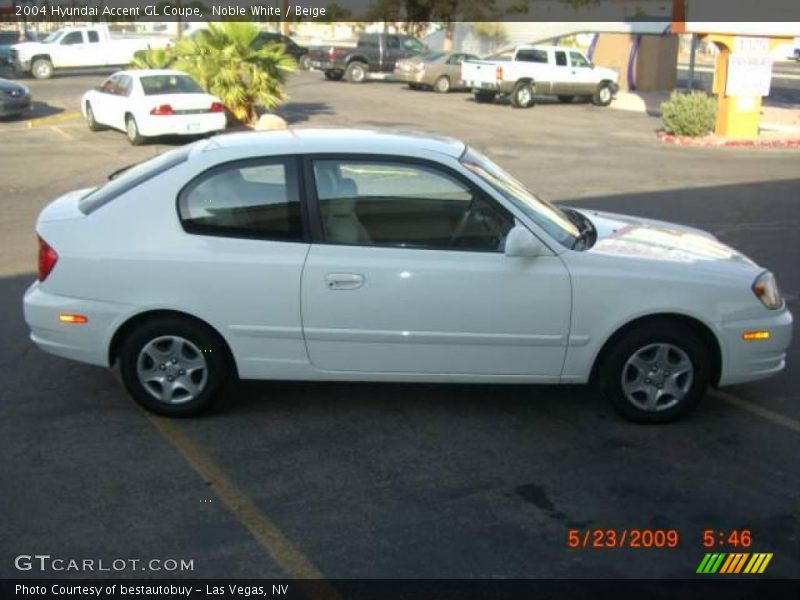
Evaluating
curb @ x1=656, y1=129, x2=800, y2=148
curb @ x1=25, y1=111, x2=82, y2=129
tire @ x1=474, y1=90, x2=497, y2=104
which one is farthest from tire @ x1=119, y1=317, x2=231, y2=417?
tire @ x1=474, y1=90, x2=497, y2=104

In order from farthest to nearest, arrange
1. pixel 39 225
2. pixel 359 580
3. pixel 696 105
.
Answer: pixel 696 105, pixel 39 225, pixel 359 580

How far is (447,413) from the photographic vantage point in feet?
19.2

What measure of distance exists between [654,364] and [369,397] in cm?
173

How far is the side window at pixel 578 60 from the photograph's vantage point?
30609 mm

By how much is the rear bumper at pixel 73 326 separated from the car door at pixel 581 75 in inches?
1062

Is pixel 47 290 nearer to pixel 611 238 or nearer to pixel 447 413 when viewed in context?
pixel 447 413

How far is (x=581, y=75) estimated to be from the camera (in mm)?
30719

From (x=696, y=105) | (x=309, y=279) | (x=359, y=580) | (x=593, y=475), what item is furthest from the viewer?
(x=696, y=105)

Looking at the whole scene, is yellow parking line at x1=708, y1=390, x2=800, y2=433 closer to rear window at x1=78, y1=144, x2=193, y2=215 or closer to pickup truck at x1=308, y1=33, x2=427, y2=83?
rear window at x1=78, y1=144, x2=193, y2=215

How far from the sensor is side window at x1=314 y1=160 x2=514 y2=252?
Result: 18.0 ft

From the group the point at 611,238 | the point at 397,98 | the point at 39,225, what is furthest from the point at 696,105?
the point at 39,225

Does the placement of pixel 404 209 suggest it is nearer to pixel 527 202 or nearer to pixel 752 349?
pixel 527 202

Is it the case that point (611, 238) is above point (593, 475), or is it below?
above

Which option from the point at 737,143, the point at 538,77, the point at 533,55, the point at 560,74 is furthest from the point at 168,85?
the point at 560,74
